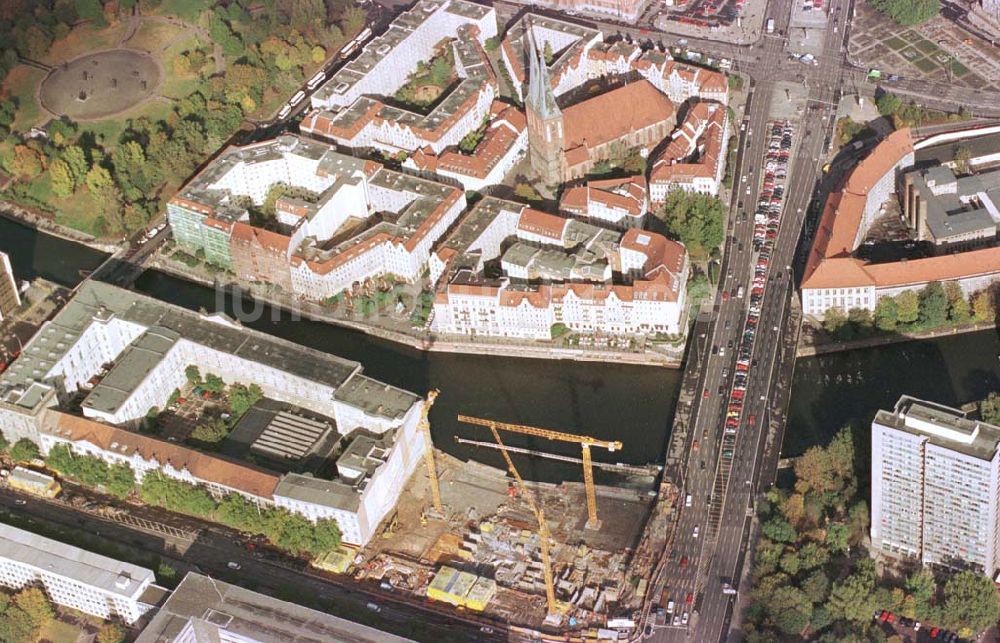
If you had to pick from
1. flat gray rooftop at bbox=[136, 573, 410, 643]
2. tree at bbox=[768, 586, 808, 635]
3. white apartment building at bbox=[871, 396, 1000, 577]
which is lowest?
flat gray rooftop at bbox=[136, 573, 410, 643]

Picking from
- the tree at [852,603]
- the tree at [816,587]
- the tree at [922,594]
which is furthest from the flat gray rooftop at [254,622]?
the tree at [922,594]

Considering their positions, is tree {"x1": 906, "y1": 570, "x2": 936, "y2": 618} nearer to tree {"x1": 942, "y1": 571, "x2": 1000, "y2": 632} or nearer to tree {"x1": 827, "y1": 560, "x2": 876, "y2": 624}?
tree {"x1": 942, "y1": 571, "x2": 1000, "y2": 632}

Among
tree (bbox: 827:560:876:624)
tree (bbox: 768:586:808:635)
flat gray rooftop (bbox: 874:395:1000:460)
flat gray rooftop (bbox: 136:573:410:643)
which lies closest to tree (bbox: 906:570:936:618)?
tree (bbox: 827:560:876:624)

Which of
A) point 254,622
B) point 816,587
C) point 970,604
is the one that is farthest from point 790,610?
point 254,622

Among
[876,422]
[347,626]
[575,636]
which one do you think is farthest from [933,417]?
[347,626]

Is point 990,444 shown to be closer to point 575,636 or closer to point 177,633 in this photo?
point 575,636

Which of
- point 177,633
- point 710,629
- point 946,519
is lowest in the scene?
point 177,633

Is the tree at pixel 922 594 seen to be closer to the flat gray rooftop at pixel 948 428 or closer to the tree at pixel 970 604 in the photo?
the tree at pixel 970 604
